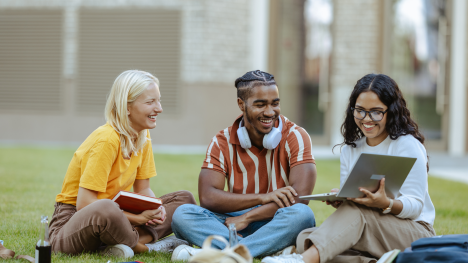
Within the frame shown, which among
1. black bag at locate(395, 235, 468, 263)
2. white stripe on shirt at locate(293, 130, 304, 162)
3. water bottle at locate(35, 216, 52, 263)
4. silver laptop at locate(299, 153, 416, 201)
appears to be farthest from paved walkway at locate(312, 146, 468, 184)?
water bottle at locate(35, 216, 52, 263)

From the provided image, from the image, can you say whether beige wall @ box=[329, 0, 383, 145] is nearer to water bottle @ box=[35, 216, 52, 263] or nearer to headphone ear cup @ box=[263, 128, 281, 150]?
headphone ear cup @ box=[263, 128, 281, 150]

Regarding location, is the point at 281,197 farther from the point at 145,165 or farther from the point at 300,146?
the point at 145,165

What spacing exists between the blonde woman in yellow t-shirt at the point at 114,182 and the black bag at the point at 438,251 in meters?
1.58

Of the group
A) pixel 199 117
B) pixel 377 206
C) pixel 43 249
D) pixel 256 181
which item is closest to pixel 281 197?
pixel 256 181

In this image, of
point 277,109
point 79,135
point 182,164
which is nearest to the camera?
point 277,109

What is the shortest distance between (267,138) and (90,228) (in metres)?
1.26

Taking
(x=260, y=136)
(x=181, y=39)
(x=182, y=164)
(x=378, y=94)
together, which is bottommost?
(x=182, y=164)

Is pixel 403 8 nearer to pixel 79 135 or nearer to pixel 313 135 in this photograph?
pixel 313 135

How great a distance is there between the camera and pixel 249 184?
356 centimetres

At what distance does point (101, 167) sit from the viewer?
318 centimetres

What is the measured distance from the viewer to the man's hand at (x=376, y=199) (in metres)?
2.81

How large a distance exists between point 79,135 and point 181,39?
3.90 metres

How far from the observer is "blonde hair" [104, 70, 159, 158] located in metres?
3.35

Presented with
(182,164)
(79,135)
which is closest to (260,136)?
(182,164)
